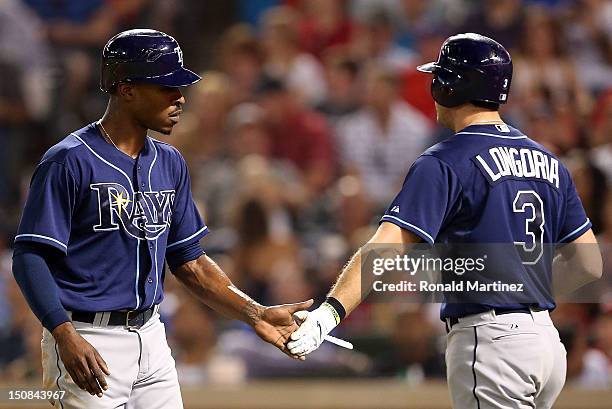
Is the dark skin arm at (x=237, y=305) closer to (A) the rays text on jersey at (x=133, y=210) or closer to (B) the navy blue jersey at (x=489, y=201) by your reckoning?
(A) the rays text on jersey at (x=133, y=210)

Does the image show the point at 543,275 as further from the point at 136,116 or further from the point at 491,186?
the point at 136,116

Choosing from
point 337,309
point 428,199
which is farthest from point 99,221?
point 428,199

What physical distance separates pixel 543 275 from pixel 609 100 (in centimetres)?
476

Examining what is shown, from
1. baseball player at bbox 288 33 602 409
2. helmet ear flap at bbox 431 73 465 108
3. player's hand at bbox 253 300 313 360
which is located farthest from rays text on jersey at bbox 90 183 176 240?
helmet ear flap at bbox 431 73 465 108

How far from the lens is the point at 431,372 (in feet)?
21.0

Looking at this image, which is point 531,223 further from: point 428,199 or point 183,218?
point 183,218

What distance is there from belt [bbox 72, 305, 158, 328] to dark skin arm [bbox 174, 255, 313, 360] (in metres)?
0.29

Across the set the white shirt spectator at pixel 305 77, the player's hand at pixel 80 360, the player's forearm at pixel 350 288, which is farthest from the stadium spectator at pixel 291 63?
the player's hand at pixel 80 360

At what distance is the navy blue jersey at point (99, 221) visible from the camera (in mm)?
3494

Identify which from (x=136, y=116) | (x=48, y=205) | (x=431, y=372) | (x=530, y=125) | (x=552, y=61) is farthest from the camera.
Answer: (x=552, y=61)

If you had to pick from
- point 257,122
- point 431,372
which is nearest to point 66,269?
point 431,372

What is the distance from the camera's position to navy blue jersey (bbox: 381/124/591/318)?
11.9 feet

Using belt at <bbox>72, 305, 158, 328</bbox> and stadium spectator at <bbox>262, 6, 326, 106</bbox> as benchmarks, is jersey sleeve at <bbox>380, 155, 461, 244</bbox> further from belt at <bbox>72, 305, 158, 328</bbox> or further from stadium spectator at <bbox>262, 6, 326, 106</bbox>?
Result: stadium spectator at <bbox>262, 6, 326, 106</bbox>

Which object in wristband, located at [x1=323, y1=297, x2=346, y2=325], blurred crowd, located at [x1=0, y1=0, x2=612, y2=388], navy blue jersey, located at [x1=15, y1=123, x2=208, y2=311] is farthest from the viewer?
blurred crowd, located at [x1=0, y1=0, x2=612, y2=388]
